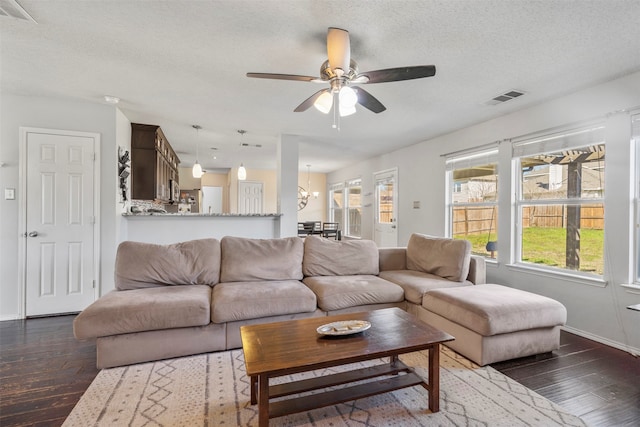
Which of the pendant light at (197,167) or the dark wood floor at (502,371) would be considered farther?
the pendant light at (197,167)

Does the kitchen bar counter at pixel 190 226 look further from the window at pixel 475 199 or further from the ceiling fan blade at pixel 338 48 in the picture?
the ceiling fan blade at pixel 338 48

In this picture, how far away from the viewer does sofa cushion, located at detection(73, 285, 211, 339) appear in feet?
7.04

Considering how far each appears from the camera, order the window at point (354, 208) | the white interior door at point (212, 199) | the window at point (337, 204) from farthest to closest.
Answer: the white interior door at point (212, 199)
the window at point (337, 204)
the window at point (354, 208)

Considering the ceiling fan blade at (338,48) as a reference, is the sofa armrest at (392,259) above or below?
below

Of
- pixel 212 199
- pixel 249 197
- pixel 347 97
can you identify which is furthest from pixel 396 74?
pixel 212 199

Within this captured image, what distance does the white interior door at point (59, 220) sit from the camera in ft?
10.9

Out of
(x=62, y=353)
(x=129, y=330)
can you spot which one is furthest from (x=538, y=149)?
(x=62, y=353)

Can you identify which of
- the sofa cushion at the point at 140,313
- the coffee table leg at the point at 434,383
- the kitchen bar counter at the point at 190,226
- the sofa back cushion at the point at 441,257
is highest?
the kitchen bar counter at the point at 190,226

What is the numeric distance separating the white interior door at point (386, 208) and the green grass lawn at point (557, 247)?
258cm

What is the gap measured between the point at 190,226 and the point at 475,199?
4.20 meters

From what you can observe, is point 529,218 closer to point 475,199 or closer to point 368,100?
point 475,199

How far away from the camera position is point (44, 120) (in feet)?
11.1

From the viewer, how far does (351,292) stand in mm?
2840

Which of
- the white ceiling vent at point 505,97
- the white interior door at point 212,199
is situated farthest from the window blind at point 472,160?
the white interior door at point 212,199
